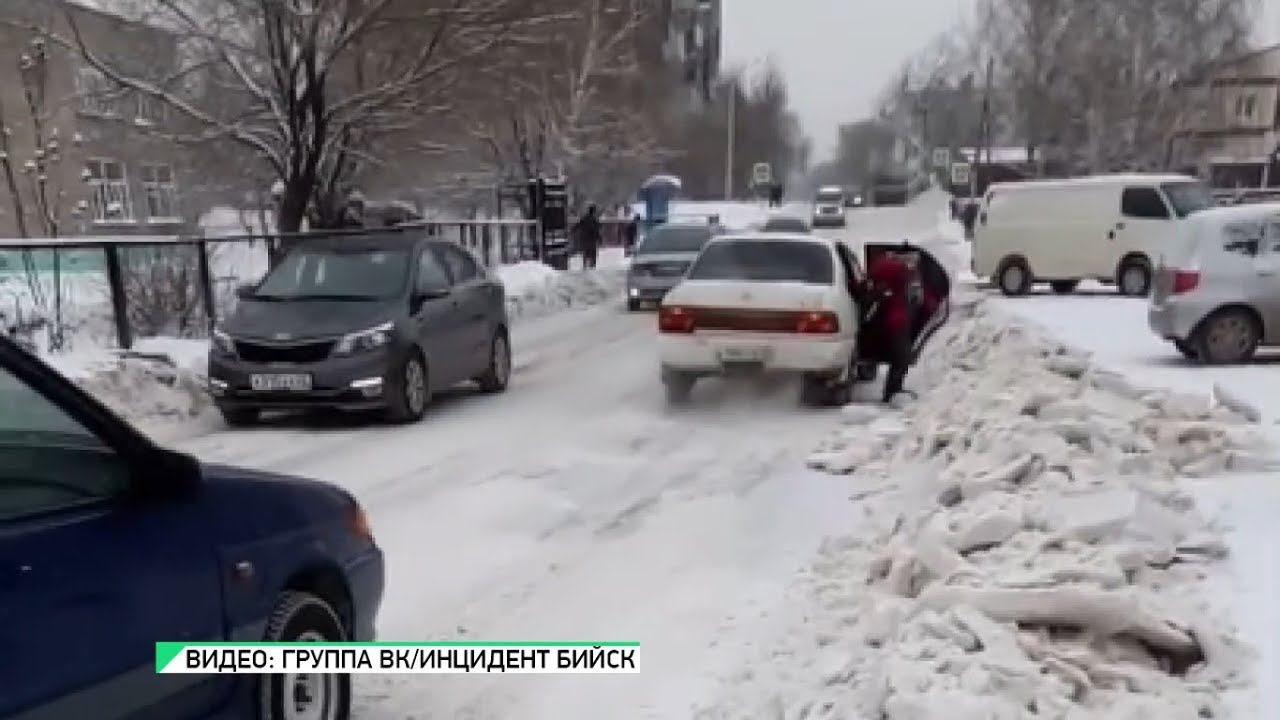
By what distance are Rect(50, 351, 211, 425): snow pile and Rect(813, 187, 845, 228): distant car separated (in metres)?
51.8

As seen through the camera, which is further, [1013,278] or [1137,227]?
[1013,278]

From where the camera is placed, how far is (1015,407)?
320 inches

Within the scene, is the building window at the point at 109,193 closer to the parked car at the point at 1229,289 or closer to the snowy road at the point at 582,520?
the snowy road at the point at 582,520

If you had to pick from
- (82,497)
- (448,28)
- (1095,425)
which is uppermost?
(448,28)

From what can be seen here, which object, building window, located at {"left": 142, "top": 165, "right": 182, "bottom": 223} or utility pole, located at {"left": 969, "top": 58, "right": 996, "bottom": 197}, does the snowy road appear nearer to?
building window, located at {"left": 142, "top": 165, "right": 182, "bottom": 223}

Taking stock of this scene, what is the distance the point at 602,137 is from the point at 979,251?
66.7 ft

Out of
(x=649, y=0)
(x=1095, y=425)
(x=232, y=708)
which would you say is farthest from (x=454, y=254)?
(x=649, y=0)

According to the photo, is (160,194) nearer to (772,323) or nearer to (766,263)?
(766,263)

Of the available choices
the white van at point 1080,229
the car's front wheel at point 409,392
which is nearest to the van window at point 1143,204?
the white van at point 1080,229

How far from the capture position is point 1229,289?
11.6 m

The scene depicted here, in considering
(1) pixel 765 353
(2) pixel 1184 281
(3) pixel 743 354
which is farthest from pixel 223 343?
(2) pixel 1184 281

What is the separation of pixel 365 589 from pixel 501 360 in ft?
28.0

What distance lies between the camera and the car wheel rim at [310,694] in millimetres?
3422

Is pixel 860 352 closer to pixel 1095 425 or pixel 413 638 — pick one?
pixel 1095 425
